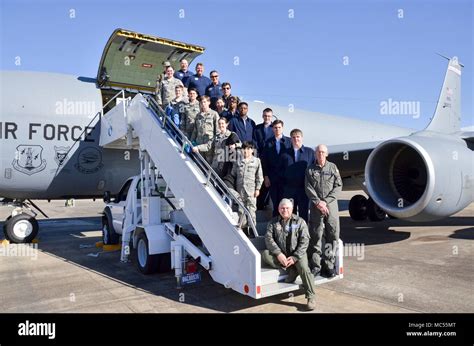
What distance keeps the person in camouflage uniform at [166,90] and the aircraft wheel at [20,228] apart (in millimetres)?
4817

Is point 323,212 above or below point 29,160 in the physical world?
below

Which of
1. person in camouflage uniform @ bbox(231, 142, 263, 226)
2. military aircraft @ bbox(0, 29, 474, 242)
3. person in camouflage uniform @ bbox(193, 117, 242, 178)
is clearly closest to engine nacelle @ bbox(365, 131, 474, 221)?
military aircraft @ bbox(0, 29, 474, 242)

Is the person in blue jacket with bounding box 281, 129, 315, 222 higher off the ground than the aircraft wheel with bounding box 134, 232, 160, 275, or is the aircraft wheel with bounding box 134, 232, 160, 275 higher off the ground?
the person in blue jacket with bounding box 281, 129, 315, 222

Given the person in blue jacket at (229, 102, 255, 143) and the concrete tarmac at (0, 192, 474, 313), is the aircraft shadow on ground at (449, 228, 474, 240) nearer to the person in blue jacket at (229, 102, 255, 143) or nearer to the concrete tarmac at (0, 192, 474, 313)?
the concrete tarmac at (0, 192, 474, 313)

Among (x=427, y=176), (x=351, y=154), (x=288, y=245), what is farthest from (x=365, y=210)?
(x=288, y=245)

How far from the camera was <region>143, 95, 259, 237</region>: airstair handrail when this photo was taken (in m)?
5.01

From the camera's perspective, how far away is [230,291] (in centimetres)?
541

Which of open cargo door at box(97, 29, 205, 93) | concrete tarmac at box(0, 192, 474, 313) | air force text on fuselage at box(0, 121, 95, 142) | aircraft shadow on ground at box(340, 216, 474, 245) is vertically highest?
open cargo door at box(97, 29, 205, 93)

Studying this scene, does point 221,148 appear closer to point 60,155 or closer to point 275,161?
point 275,161

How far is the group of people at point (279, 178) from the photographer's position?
480 centimetres

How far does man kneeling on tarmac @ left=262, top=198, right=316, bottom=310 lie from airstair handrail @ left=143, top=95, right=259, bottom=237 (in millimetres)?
327

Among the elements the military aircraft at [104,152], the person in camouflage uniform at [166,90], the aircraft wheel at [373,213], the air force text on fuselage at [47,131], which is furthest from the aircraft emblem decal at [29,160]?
the aircraft wheel at [373,213]

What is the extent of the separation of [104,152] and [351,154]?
6.22 meters
